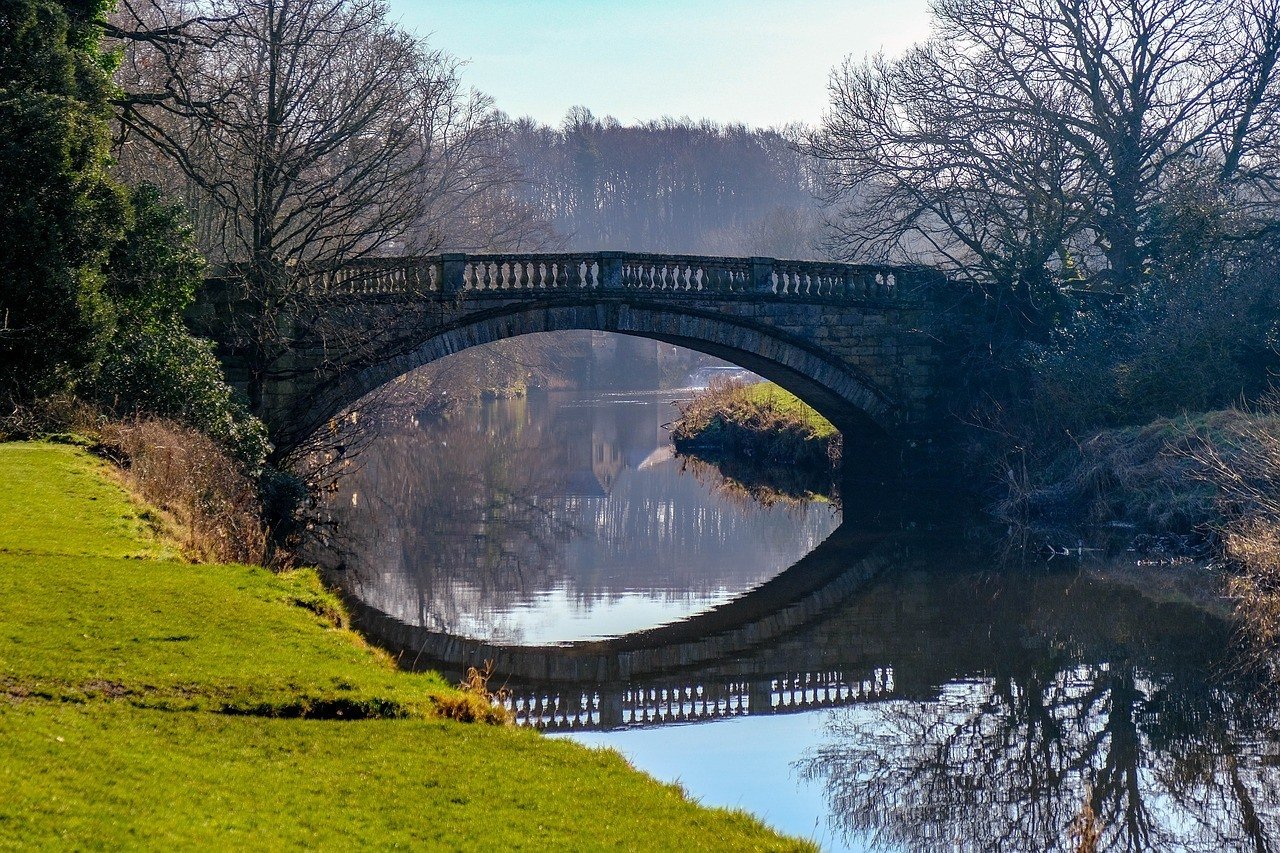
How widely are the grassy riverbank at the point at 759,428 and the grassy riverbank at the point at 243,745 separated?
781 inches

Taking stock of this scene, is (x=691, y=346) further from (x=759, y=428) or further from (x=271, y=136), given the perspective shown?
(x=271, y=136)

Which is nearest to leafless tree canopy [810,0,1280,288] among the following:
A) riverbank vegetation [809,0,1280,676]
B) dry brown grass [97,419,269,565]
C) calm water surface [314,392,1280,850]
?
riverbank vegetation [809,0,1280,676]

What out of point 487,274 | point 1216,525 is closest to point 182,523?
point 487,274

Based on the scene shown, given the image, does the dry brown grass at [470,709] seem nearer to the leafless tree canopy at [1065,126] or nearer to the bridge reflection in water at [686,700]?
the bridge reflection in water at [686,700]

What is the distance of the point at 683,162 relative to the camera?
9088cm

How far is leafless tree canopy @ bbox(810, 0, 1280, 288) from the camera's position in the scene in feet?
79.8

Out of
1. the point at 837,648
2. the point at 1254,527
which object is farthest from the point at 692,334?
the point at 1254,527

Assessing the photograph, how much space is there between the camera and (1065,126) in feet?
84.3

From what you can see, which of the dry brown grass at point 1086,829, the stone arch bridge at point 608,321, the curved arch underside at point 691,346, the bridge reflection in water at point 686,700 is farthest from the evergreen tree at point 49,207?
the dry brown grass at point 1086,829

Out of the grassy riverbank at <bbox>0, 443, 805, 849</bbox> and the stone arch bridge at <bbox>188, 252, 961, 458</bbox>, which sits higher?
the stone arch bridge at <bbox>188, 252, 961, 458</bbox>

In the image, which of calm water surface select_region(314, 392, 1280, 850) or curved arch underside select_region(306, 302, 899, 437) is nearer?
calm water surface select_region(314, 392, 1280, 850)

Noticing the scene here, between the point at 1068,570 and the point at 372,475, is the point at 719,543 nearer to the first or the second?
the point at 1068,570

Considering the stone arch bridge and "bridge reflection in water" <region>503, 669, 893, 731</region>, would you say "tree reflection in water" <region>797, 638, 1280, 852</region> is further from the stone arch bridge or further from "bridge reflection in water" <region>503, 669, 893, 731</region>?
the stone arch bridge

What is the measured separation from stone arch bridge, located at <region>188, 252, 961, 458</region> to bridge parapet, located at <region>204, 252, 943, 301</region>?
0.10ft
